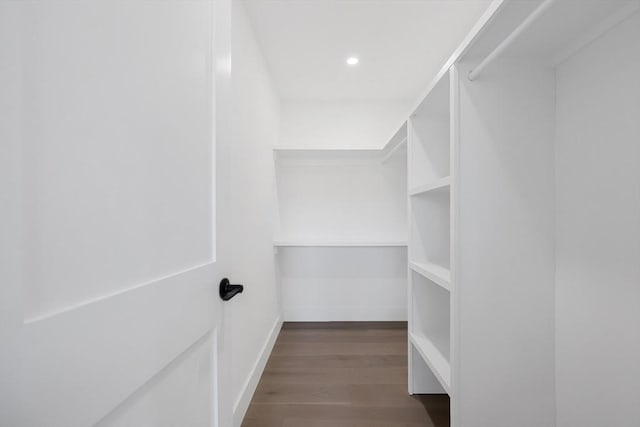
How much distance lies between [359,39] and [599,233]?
184 cm

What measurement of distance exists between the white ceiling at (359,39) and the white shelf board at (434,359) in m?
2.06

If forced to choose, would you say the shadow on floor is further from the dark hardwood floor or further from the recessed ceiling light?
the recessed ceiling light

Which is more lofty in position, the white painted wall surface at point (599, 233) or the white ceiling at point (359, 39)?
the white ceiling at point (359, 39)

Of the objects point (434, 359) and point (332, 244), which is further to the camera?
point (332, 244)

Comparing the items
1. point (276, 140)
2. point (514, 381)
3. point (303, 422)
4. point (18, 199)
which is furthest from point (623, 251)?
point (276, 140)

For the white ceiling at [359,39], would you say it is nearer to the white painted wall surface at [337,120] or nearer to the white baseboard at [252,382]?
the white painted wall surface at [337,120]

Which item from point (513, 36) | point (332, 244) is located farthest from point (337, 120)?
point (513, 36)

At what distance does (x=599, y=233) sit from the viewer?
0.96m

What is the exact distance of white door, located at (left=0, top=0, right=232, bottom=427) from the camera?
0.32m

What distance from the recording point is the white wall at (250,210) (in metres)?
1.54

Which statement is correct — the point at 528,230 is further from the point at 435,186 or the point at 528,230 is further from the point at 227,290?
the point at 227,290

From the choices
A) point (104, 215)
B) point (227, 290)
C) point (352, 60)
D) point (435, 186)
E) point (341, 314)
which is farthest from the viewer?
point (341, 314)

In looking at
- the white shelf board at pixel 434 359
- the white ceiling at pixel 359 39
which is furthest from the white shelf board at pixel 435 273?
the white ceiling at pixel 359 39

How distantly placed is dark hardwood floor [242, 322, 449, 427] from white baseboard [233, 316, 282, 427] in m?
0.04
